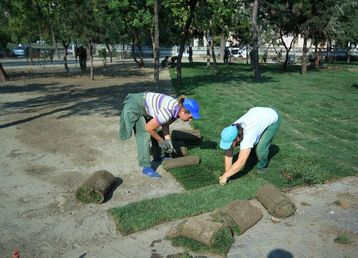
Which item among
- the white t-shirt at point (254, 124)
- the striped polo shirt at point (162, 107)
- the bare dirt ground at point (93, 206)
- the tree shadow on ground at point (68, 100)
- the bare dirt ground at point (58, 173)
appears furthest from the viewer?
the tree shadow on ground at point (68, 100)

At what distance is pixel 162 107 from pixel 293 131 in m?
4.58

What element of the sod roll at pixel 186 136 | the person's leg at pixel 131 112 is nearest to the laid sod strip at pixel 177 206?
the person's leg at pixel 131 112

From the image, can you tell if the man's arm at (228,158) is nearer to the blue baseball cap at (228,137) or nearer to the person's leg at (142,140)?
the blue baseball cap at (228,137)

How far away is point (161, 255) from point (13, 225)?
2.00 metres

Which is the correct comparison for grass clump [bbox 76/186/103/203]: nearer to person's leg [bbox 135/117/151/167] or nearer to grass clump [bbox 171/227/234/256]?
person's leg [bbox 135/117/151/167]

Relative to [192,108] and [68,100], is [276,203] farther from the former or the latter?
[68,100]

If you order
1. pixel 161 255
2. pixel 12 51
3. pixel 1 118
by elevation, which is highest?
pixel 12 51

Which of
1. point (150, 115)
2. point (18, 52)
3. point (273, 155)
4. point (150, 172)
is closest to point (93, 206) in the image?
point (150, 172)

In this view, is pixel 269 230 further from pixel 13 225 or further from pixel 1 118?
pixel 1 118

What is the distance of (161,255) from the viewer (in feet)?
12.6

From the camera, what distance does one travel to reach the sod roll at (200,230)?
3.91 m

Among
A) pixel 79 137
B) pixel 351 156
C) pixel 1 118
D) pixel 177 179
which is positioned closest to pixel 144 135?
pixel 177 179

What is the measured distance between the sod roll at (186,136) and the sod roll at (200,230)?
3.33 metres

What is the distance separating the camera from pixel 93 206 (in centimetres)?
500
